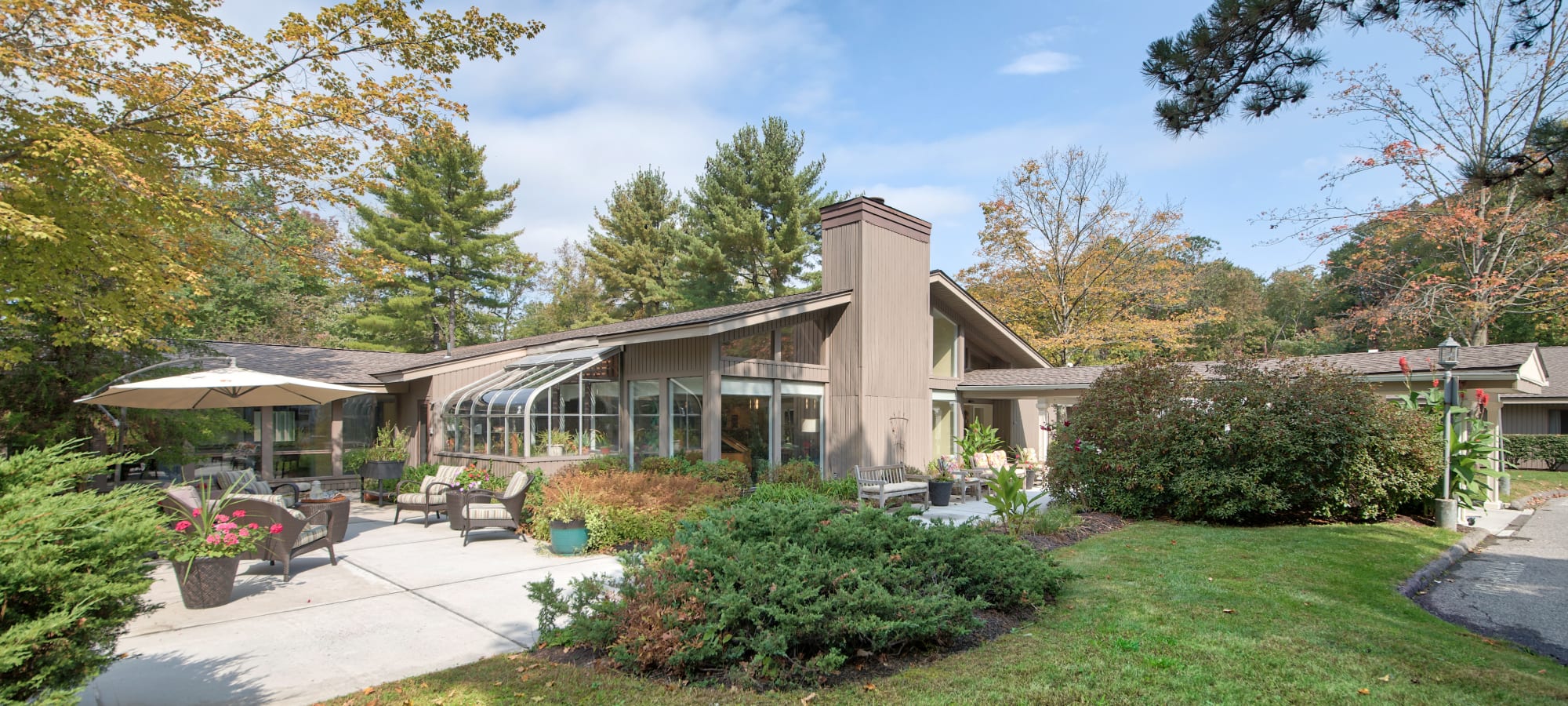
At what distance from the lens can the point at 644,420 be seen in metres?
13.3

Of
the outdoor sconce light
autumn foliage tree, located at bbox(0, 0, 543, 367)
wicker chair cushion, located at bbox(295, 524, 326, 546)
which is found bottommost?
wicker chair cushion, located at bbox(295, 524, 326, 546)

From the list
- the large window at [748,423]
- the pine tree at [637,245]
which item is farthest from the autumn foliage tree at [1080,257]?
the large window at [748,423]

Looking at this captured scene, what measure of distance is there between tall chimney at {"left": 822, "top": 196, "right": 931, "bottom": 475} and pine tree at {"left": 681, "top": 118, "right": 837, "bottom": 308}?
40.4 feet

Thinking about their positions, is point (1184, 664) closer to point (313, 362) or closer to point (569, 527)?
point (569, 527)

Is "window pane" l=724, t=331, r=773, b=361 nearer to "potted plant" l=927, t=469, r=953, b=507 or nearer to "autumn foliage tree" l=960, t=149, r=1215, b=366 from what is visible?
"potted plant" l=927, t=469, r=953, b=507

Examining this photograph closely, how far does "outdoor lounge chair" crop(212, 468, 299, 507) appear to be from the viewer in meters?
7.88

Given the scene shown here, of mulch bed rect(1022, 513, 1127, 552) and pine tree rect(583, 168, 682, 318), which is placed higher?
pine tree rect(583, 168, 682, 318)

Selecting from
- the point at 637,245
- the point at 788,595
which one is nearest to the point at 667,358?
the point at 788,595

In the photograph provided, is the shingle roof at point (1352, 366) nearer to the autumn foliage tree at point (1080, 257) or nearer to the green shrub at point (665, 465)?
the green shrub at point (665, 465)

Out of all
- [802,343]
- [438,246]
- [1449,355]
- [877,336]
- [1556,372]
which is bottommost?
[1556,372]

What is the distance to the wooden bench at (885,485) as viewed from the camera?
11984 mm

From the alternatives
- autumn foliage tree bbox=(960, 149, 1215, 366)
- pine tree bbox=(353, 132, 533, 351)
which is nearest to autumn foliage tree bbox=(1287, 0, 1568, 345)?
autumn foliage tree bbox=(960, 149, 1215, 366)

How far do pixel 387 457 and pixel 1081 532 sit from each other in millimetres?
12428

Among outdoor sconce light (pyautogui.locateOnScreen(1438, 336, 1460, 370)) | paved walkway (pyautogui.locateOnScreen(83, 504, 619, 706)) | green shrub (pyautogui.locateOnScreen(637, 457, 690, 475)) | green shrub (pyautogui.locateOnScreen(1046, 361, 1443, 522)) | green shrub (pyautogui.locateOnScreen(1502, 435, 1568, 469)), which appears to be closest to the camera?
paved walkway (pyautogui.locateOnScreen(83, 504, 619, 706))
